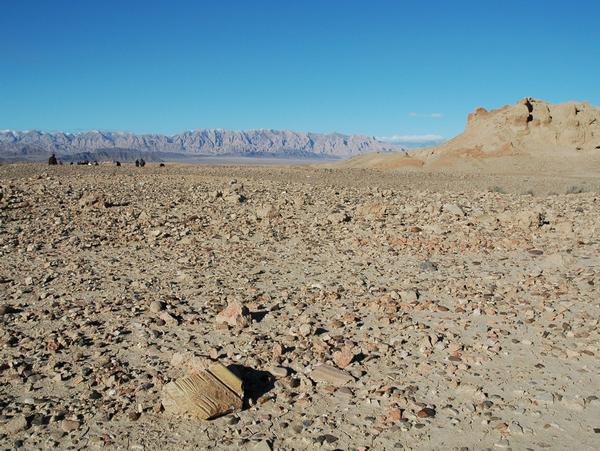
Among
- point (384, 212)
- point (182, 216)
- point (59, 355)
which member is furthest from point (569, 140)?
point (59, 355)

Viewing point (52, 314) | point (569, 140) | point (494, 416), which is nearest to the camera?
point (494, 416)

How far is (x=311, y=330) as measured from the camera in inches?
221

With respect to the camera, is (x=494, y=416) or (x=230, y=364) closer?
(x=494, y=416)

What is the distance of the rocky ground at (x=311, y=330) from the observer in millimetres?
3973

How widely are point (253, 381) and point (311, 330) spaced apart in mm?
1145

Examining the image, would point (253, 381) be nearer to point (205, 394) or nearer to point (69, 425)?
point (205, 394)

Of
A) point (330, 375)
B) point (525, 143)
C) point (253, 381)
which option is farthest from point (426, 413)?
point (525, 143)

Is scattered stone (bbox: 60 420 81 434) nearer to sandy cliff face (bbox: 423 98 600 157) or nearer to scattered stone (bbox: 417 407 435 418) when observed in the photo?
scattered stone (bbox: 417 407 435 418)

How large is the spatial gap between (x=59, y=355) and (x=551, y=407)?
4365 millimetres

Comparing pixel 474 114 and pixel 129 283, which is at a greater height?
pixel 474 114

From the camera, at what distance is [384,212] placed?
12.2 m

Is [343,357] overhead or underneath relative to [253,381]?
overhead

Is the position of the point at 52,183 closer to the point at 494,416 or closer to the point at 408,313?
the point at 408,313

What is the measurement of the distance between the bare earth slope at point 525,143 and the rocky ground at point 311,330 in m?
31.7
